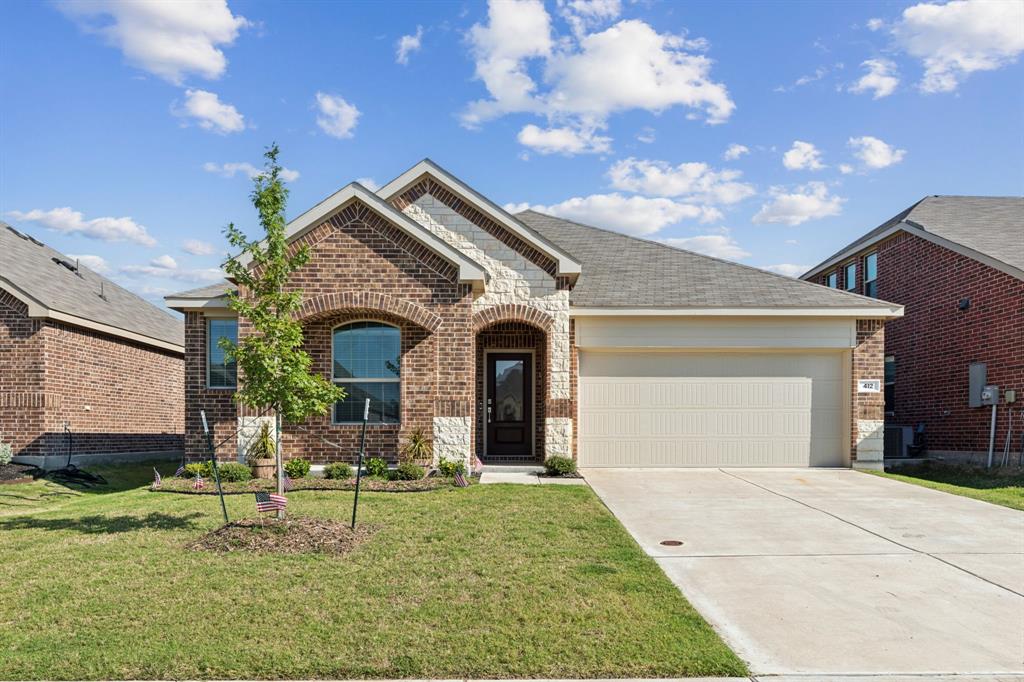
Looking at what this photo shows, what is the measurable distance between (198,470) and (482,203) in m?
7.65

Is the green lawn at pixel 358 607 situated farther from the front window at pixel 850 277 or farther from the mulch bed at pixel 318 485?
the front window at pixel 850 277

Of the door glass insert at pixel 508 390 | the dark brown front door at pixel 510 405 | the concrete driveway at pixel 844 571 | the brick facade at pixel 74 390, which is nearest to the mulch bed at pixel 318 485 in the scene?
the concrete driveway at pixel 844 571

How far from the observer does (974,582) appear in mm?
6789

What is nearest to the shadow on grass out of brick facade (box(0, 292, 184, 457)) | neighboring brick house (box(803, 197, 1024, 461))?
Answer: brick facade (box(0, 292, 184, 457))

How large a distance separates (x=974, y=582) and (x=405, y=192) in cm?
1234

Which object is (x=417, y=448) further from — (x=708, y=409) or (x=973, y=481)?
(x=973, y=481)

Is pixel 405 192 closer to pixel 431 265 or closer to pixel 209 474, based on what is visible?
pixel 431 265

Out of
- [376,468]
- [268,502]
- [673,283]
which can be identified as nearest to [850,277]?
[673,283]

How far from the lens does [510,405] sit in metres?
16.7

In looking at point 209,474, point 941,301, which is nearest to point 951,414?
point 941,301

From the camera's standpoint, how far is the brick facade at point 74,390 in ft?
49.9

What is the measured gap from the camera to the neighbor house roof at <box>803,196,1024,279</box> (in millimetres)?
15969

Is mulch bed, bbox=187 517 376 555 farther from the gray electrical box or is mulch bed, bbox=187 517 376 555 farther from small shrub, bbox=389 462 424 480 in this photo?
the gray electrical box

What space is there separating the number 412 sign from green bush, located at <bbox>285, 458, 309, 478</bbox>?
38.0 feet
